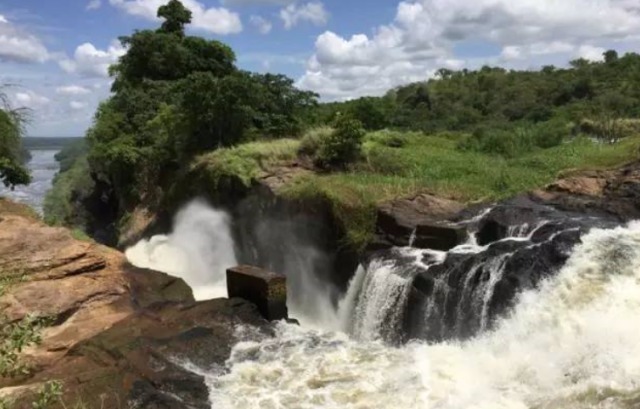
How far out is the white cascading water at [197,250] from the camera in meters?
20.1

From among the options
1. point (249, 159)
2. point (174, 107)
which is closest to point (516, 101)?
point (174, 107)

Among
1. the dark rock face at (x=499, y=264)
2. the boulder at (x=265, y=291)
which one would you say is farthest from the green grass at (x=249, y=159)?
the dark rock face at (x=499, y=264)

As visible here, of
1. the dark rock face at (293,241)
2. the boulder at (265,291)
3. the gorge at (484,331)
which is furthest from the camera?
the dark rock face at (293,241)

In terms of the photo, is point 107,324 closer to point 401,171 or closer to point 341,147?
point 341,147

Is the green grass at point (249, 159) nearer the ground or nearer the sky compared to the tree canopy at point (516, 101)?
nearer the ground

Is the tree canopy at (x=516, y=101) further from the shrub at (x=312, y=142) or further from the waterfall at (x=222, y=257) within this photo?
the waterfall at (x=222, y=257)

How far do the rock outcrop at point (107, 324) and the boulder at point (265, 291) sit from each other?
0.23 metres

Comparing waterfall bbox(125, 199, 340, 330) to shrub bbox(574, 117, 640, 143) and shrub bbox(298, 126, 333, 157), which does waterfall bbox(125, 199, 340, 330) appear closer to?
shrub bbox(298, 126, 333, 157)

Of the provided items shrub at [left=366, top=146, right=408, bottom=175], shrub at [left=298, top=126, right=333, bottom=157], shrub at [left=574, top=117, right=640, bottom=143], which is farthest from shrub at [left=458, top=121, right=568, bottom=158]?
shrub at [left=298, top=126, right=333, bottom=157]

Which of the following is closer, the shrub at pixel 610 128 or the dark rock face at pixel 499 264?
the dark rock face at pixel 499 264

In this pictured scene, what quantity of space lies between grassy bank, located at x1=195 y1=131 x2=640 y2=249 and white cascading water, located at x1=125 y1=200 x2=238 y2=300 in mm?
1523

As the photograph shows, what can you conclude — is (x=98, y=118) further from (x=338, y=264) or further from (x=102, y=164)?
(x=338, y=264)

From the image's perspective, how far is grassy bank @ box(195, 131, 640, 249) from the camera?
50.2 feet

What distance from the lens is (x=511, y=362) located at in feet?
30.0
